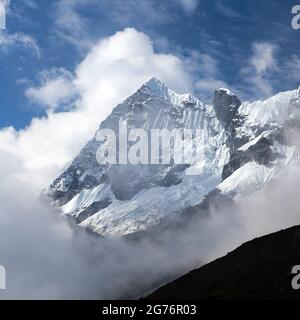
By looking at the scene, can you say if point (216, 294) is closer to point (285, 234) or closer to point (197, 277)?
point (197, 277)

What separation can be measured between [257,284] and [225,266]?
2347cm

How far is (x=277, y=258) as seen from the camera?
9300 cm

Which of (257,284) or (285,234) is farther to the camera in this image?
(285,234)

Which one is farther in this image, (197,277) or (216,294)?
(197,277)
